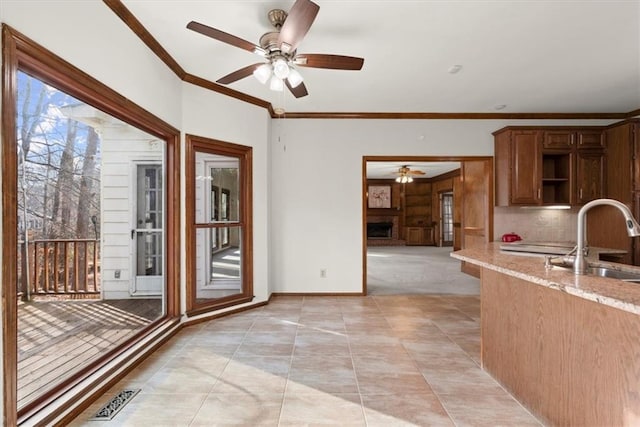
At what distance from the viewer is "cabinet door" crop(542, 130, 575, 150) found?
447 cm

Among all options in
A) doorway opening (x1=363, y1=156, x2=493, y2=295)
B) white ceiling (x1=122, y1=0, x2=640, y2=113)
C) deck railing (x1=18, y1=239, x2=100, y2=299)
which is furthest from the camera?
doorway opening (x1=363, y1=156, x2=493, y2=295)

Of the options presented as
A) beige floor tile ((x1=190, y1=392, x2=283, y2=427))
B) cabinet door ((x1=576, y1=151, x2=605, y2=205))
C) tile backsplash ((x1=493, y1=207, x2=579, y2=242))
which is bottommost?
beige floor tile ((x1=190, y1=392, x2=283, y2=427))

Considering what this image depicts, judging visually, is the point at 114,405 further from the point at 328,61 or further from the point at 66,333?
the point at 328,61

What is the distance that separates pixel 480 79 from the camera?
11.8ft

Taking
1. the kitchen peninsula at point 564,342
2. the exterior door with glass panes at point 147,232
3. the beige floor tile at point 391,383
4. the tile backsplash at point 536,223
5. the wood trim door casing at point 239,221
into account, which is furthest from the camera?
the tile backsplash at point 536,223

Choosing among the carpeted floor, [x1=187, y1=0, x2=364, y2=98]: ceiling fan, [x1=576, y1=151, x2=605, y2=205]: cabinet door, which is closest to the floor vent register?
[x1=187, y1=0, x2=364, y2=98]: ceiling fan

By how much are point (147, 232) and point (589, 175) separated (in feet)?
20.8

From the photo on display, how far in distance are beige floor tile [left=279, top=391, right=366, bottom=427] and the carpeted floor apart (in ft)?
9.32

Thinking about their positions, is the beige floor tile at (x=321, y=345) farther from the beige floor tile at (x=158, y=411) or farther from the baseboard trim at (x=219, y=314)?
the baseboard trim at (x=219, y=314)

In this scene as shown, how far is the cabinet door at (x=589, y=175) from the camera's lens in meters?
4.50

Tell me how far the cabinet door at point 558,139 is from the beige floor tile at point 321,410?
4.33m

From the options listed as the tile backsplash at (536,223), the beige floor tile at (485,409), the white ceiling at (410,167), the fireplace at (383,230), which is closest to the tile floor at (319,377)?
the beige floor tile at (485,409)

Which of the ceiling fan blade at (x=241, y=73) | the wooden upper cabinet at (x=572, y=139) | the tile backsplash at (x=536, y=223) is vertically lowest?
the tile backsplash at (x=536, y=223)

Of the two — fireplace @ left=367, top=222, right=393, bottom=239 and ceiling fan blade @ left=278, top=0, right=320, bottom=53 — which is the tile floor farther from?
fireplace @ left=367, top=222, right=393, bottom=239
